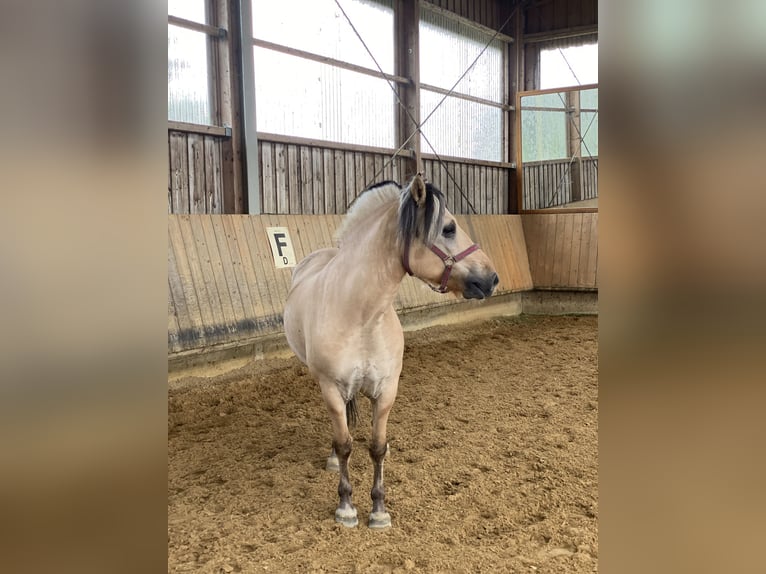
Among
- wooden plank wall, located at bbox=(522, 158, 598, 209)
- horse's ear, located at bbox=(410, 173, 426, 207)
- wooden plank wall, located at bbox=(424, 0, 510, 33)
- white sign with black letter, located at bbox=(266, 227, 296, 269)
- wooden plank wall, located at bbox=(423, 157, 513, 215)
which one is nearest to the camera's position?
horse's ear, located at bbox=(410, 173, 426, 207)

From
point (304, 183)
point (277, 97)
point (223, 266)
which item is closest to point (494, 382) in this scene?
point (223, 266)

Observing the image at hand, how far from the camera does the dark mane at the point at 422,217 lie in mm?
2496

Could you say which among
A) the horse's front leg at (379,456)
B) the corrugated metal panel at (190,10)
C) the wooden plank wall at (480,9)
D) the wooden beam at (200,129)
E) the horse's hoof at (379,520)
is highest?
the wooden plank wall at (480,9)

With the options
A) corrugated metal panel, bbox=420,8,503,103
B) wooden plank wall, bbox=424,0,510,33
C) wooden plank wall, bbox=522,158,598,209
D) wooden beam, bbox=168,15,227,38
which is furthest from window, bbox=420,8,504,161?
wooden beam, bbox=168,15,227,38

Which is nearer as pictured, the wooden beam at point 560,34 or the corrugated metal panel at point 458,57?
the corrugated metal panel at point 458,57

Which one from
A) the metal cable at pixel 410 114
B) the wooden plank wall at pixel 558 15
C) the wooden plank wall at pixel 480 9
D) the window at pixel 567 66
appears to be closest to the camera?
the metal cable at pixel 410 114

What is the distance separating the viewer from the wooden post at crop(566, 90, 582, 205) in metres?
9.32

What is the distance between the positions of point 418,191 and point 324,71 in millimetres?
5745

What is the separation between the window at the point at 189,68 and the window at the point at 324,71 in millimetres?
596

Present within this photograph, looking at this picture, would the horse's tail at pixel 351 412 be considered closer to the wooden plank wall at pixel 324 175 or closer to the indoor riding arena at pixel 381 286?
the indoor riding arena at pixel 381 286

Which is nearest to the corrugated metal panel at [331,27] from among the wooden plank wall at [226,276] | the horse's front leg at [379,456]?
the wooden plank wall at [226,276]

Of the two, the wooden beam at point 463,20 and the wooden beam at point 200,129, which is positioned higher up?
the wooden beam at point 463,20

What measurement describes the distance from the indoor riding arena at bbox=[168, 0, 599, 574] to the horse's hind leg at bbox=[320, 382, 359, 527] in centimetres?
1

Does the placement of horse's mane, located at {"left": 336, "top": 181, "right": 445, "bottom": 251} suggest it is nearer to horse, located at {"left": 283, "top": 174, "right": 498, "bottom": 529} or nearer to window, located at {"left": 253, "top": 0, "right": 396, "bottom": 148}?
horse, located at {"left": 283, "top": 174, "right": 498, "bottom": 529}
